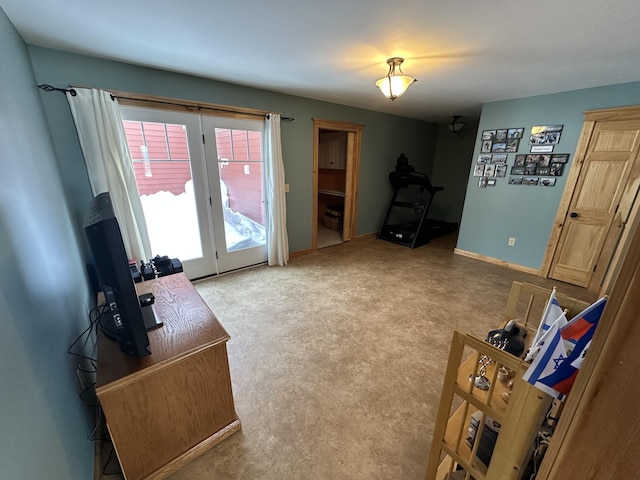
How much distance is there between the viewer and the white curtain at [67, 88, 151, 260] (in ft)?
7.11

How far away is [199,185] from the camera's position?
300 centimetres

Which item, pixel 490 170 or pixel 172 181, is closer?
pixel 172 181

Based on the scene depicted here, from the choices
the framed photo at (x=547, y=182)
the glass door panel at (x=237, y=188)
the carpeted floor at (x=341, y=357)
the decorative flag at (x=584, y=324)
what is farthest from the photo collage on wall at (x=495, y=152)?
the decorative flag at (x=584, y=324)

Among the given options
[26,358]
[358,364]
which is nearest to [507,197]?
[358,364]

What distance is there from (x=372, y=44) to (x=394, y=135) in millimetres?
3435

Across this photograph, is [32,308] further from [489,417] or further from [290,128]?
[290,128]

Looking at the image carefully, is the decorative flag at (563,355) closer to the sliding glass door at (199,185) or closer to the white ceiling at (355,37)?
the white ceiling at (355,37)

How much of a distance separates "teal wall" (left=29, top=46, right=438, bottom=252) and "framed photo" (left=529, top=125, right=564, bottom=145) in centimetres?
228

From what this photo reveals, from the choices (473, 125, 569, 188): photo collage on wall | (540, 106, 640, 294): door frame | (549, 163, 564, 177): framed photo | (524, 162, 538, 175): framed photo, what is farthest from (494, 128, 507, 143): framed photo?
(540, 106, 640, 294): door frame

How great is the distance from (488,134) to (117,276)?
180 inches

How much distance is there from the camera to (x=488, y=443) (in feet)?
3.25

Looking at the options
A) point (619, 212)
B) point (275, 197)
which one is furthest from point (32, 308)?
point (619, 212)

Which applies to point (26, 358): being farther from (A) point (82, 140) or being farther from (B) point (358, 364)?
(A) point (82, 140)

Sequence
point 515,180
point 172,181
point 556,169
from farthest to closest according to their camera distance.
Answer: point 515,180, point 556,169, point 172,181
